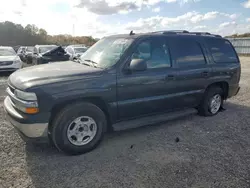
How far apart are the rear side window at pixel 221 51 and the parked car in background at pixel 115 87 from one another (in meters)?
0.03

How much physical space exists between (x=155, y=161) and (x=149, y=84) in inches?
53.7

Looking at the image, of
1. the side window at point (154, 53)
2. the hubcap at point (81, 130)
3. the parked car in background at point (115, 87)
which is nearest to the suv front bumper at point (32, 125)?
the parked car in background at point (115, 87)

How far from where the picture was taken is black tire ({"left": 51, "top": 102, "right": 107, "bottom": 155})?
3273 millimetres

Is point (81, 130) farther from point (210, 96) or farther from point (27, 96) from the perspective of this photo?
point (210, 96)

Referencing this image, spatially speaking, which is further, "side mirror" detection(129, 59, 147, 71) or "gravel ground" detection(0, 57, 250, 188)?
"side mirror" detection(129, 59, 147, 71)

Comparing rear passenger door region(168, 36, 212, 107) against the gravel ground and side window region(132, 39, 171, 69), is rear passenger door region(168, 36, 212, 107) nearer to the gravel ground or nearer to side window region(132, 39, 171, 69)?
side window region(132, 39, 171, 69)

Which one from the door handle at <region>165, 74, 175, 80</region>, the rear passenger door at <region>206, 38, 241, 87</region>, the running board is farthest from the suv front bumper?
the rear passenger door at <region>206, 38, 241, 87</region>

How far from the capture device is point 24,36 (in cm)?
3875

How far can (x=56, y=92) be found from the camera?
3154 mm

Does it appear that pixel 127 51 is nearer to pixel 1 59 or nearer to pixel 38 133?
pixel 38 133

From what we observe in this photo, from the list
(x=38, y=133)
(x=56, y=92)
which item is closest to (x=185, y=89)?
(x=56, y=92)

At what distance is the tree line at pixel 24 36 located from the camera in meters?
37.3

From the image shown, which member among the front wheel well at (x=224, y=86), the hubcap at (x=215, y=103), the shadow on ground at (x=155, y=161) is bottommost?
the shadow on ground at (x=155, y=161)

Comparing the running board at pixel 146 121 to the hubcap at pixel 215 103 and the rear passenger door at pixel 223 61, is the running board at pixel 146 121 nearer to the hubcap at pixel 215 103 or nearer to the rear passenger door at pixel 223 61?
the hubcap at pixel 215 103
